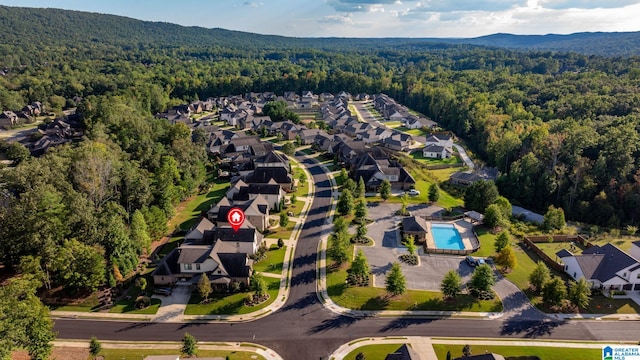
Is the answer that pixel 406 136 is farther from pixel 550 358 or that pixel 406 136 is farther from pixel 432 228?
pixel 550 358

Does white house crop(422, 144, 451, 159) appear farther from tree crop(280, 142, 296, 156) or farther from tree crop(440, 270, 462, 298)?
tree crop(440, 270, 462, 298)

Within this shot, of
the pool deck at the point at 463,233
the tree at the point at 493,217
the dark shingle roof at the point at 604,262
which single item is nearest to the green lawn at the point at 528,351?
the dark shingle roof at the point at 604,262


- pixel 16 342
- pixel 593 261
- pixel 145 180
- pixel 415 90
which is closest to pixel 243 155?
pixel 145 180

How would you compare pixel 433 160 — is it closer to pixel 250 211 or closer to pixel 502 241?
pixel 502 241

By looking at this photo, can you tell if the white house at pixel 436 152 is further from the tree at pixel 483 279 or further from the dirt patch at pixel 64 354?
the dirt patch at pixel 64 354

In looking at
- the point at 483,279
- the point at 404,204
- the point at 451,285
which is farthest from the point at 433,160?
the point at 451,285

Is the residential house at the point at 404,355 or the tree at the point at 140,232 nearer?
the residential house at the point at 404,355
